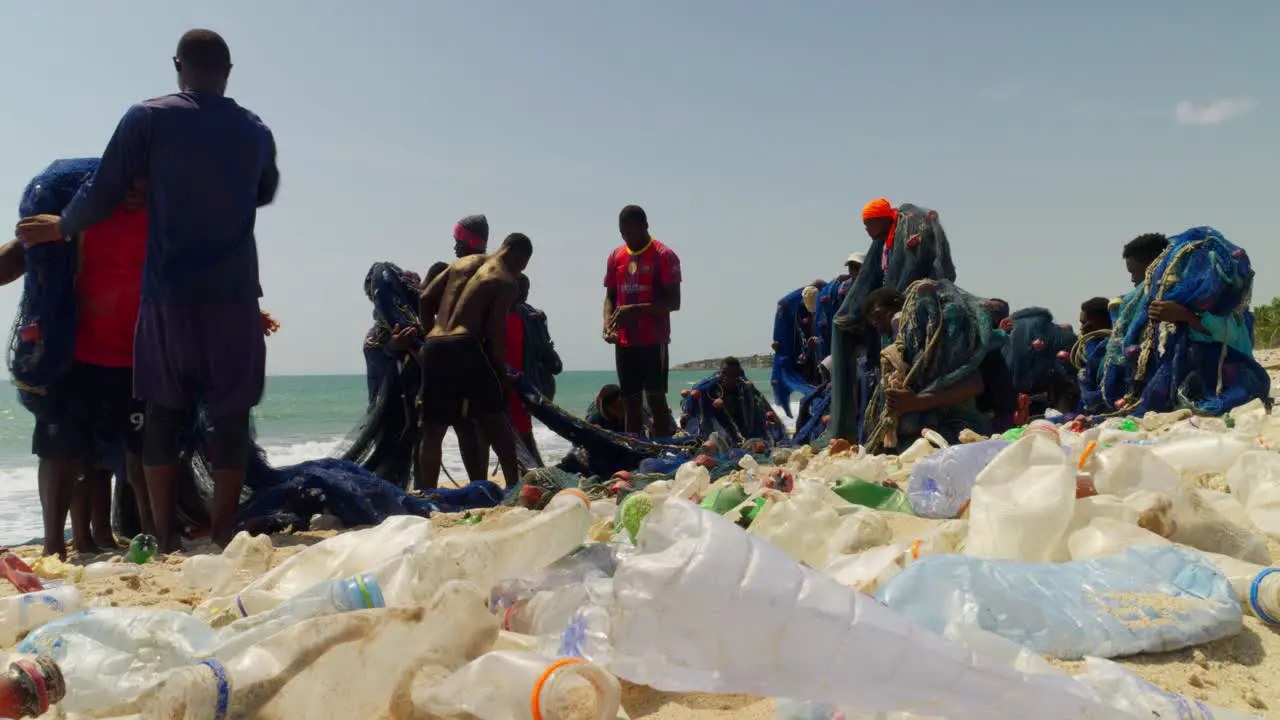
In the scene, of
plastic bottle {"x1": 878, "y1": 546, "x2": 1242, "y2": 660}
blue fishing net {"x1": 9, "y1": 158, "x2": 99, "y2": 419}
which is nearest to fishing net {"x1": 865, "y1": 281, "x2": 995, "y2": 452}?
plastic bottle {"x1": 878, "y1": 546, "x2": 1242, "y2": 660}

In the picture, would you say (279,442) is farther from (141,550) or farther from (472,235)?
(141,550)

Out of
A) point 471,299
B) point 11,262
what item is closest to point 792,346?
point 471,299

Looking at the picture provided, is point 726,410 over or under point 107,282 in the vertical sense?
under

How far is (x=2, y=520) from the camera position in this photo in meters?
7.01

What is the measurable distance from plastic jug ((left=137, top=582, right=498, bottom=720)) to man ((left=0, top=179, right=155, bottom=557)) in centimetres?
275

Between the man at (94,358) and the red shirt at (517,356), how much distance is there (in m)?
2.85

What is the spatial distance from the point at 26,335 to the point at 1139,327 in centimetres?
591

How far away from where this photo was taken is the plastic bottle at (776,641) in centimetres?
111

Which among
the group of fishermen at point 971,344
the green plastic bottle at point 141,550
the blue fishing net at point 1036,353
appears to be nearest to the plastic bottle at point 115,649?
the green plastic bottle at point 141,550

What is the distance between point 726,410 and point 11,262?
517 cm

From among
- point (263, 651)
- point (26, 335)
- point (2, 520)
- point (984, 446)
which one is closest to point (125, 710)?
point (263, 651)

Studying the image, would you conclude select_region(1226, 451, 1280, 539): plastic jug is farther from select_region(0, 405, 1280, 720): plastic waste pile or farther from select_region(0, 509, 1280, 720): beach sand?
select_region(0, 509, 1280, 720): beach sand

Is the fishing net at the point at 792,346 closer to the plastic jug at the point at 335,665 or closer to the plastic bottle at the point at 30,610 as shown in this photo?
Result: the plastic bottle at the point at 30,610

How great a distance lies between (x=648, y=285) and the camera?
6.75 meters
